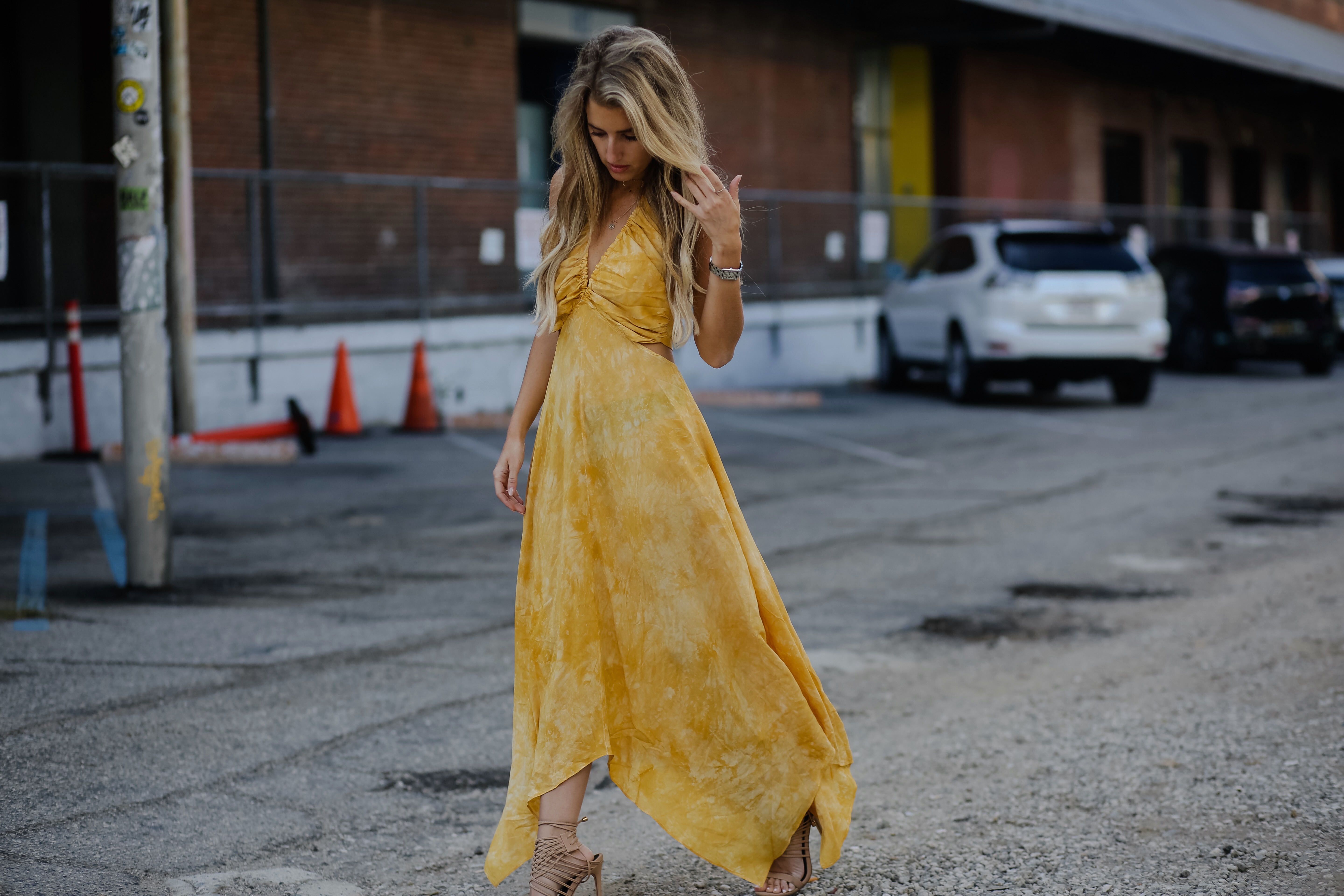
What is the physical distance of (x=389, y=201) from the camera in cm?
1530

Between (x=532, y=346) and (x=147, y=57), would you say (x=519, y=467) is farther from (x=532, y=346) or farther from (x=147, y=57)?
(x=147, y=57)

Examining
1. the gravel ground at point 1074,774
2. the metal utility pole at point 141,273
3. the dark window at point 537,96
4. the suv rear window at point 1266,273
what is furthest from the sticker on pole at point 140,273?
the suv rear window at point 1266,273

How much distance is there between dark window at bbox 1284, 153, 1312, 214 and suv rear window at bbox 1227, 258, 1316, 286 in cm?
1822

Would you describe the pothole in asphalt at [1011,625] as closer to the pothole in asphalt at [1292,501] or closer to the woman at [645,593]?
the woman at [645,593]

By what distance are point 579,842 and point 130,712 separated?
2.40 metres

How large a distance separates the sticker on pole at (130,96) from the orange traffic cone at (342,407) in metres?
7.01

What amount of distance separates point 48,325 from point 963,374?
9.52m

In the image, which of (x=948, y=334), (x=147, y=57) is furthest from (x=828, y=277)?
(x=147, y=57)

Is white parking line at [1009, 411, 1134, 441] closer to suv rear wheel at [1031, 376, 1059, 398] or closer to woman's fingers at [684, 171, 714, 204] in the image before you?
suv rear wheel at [1031, 376, 1059, 398]

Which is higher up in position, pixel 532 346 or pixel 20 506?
pixel 532 346

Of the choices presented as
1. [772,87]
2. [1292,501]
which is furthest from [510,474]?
[772,87]

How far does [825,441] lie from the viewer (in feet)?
44.5

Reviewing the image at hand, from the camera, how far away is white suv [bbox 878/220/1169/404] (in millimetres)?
15695

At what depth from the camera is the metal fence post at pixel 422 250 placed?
50.0ft
